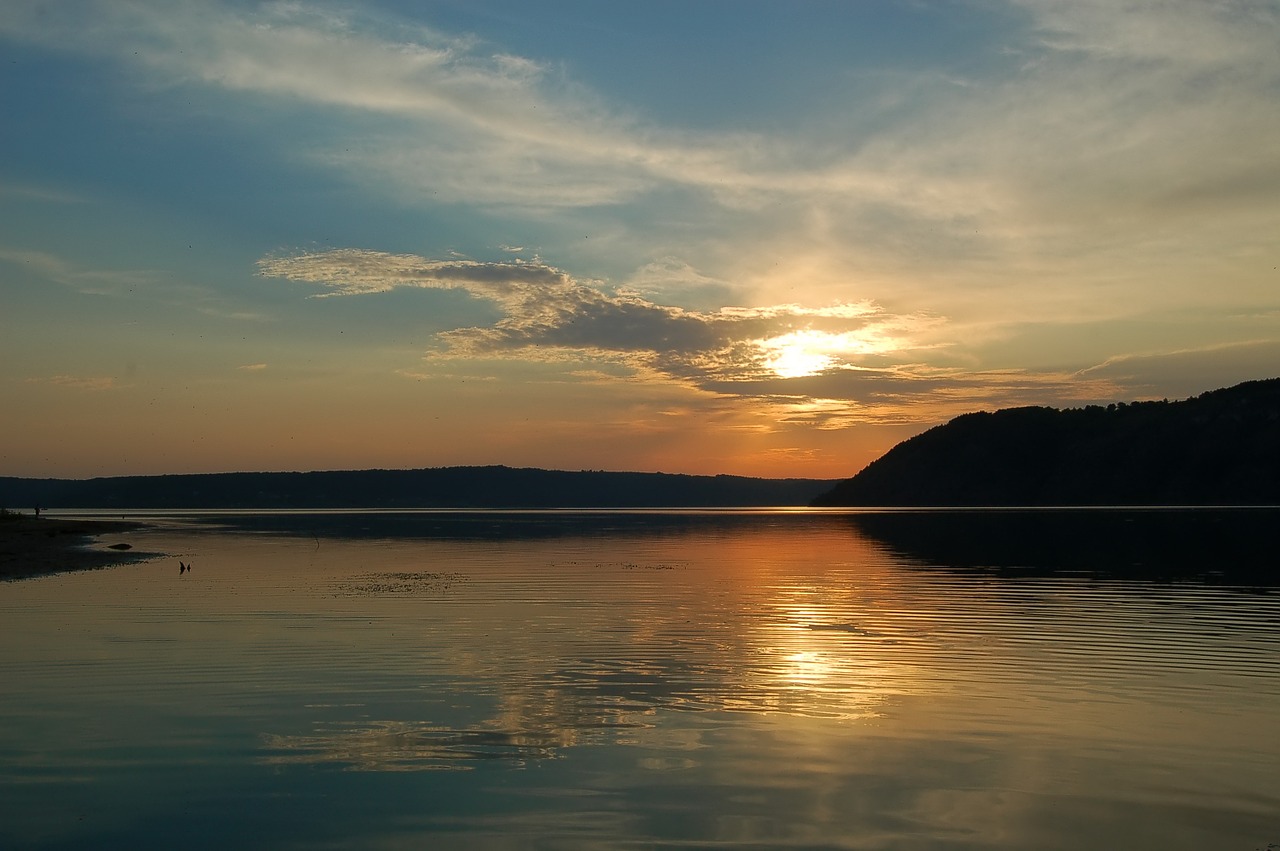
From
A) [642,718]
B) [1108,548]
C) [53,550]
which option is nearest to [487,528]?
[53,550]

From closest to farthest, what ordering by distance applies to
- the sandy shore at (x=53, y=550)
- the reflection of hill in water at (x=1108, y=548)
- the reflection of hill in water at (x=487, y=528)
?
the reflection of hill in water at (x=1108, y=548)
the sandy shore at (x=53, y=550)
the reflection of hill in water at (x=487, y=528)

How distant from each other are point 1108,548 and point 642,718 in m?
60.3

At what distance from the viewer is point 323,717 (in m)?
20.1

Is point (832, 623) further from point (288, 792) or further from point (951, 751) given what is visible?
point (288, 792)

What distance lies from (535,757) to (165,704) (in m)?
9.32

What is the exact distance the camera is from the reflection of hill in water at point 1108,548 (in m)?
53.2

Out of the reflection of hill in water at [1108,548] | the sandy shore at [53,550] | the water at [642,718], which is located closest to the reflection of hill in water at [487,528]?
the sandy shore at [53,550]

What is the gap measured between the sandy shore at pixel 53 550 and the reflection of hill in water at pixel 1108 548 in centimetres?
4890

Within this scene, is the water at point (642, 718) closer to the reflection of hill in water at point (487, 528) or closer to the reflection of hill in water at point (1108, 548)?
the reflection of hill in water at point (1108, 548)

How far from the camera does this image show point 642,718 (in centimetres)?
1994

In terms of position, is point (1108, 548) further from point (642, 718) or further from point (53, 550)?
point (53, 550)

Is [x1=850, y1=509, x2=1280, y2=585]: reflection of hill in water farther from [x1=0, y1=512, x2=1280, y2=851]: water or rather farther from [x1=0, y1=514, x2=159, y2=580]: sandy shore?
[x1=0, y1=514, x2=159, y2=580]: sandy shore

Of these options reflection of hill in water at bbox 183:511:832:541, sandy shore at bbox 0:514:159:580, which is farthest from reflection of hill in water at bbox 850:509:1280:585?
sandy shore at bbox 0:514:159:580

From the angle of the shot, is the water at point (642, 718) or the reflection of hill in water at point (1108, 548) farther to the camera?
the reflection of hill in water at point (1108, 548)
